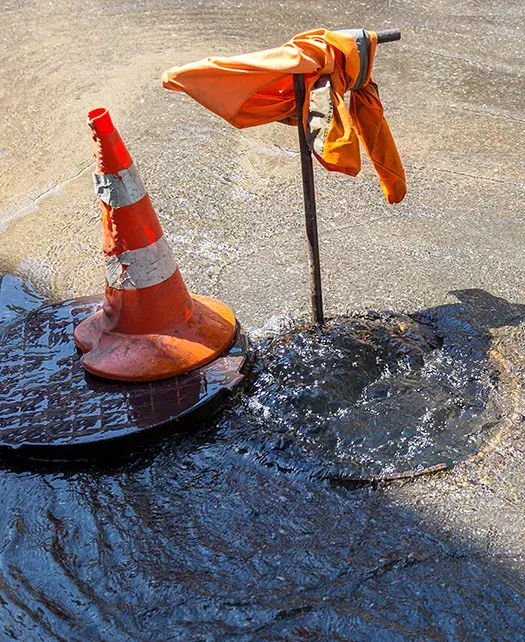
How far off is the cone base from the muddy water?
0.23m

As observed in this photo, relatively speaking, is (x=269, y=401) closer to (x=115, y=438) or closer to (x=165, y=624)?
(x=115, y=438)

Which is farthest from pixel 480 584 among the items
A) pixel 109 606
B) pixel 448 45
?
pixel 448 45

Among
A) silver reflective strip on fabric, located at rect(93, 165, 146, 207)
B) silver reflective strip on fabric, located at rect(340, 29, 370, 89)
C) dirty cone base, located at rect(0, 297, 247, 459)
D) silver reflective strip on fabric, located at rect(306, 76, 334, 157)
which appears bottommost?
dirty cone base, located at rect(0, 297, 247, 459)

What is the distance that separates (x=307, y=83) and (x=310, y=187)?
427 millimetres

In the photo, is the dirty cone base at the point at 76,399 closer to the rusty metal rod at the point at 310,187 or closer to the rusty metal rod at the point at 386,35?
the rusty metal rod at the point at 310,187

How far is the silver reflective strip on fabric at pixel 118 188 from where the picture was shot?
3279 millimetres

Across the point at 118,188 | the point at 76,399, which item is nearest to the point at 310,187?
the point at 118,188

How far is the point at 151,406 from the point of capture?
123 inches

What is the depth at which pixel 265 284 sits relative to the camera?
407cm

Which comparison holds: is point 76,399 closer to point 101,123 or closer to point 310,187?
point 101,123

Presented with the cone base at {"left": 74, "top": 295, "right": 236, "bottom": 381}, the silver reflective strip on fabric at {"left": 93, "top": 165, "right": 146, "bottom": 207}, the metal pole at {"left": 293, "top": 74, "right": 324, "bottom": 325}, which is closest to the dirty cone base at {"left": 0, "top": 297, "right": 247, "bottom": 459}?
the cone base at {"left": 74, "top": 295, "right": 236, "bottom": 381}

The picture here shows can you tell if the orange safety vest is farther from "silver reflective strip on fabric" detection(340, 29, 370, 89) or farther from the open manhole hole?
the open manhole hole

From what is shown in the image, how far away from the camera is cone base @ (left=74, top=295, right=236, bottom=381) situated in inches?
128

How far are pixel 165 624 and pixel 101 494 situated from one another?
65 centimetres
